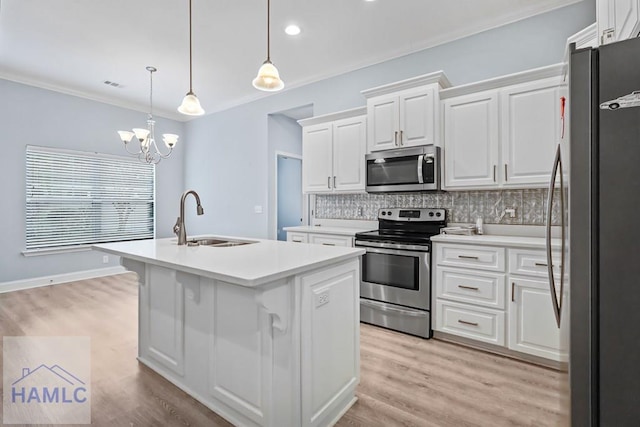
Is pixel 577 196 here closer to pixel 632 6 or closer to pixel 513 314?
pixel 632 6

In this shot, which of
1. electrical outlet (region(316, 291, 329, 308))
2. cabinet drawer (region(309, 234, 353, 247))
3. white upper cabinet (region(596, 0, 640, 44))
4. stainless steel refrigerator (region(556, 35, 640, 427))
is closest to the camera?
stainless steel refrigerator (region(556, 35, 640, 427))

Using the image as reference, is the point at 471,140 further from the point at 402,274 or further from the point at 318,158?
the point at 318,158

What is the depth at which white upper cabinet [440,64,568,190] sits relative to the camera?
2566 mm

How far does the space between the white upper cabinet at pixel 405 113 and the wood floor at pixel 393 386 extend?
190 centimetres

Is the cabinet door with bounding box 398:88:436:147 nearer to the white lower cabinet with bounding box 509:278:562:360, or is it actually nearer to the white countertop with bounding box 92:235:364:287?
the white lower cabinet with bounding box 509:278:562:360

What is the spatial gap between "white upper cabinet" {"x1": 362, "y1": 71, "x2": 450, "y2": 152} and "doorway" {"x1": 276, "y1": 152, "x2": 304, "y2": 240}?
2.37 m

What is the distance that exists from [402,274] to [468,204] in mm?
1028

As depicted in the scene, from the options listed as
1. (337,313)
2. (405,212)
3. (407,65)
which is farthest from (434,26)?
(337,313)

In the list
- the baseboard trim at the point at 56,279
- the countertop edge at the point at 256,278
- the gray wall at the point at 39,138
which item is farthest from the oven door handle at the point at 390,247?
the gray wall at the point at 39,138

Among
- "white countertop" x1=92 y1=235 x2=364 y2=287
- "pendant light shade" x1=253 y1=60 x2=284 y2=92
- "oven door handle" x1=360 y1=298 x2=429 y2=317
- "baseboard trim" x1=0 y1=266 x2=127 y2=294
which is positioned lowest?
"baseboard trim" x1=0 y1=266 x2=127 y2=294

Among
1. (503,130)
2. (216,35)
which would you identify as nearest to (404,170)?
(503,130)

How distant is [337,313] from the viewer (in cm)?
180

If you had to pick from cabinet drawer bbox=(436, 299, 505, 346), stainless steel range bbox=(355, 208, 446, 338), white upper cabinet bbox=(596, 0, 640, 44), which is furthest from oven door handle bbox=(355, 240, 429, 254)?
white upper cabinet bbox=(596, 0, 640, 44)

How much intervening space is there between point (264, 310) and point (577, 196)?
1.28m
